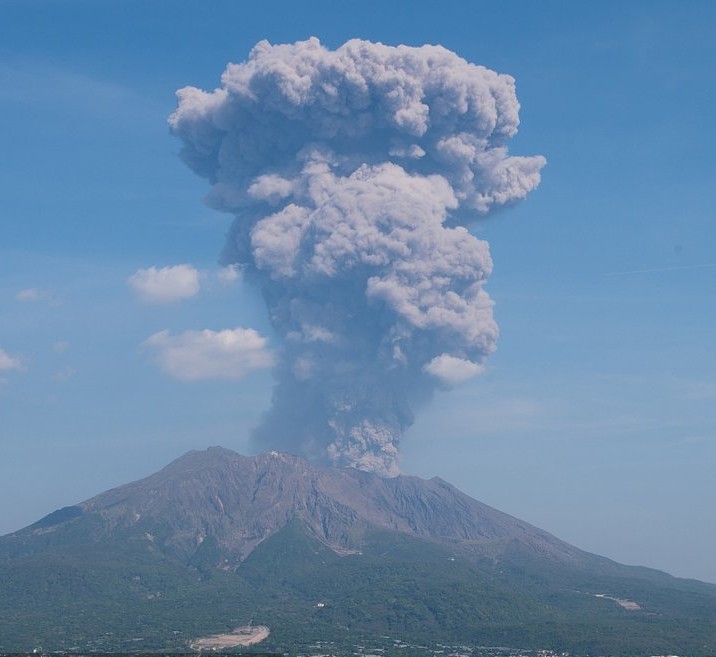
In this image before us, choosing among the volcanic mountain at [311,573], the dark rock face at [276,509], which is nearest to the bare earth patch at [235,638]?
the volcanic mountain at [311,573]

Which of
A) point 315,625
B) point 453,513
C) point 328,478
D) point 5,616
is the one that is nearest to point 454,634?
point 315,625

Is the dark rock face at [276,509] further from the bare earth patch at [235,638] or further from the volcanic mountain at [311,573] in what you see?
the bare earth patch at [235,638]

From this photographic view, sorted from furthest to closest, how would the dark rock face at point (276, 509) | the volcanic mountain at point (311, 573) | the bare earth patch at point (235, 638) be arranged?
1. the dark rock face at point (276, 509)
2. the volcanic mountain at point (311, 573)
3. the bare earth patch at point (235, 638)

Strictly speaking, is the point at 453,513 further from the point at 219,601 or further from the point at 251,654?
the point at 251,654

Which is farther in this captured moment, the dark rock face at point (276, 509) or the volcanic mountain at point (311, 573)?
the dark rock face at point (276, 509)

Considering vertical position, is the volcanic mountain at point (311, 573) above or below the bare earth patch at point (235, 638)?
above

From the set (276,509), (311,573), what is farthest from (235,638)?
(276,509)
